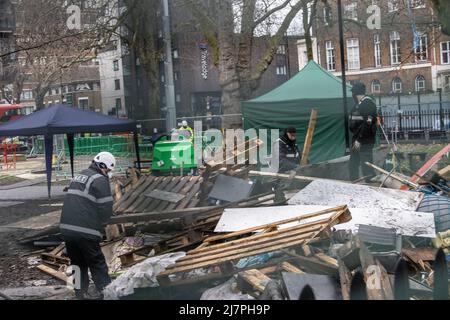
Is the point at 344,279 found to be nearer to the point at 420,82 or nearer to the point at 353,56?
the point at 353,56

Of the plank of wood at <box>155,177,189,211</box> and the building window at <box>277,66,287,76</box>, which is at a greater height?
the building window at <box>277,66,287,76</box>

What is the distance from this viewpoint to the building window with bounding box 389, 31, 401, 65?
80.1ft

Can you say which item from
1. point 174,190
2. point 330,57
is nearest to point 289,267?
point 174,190

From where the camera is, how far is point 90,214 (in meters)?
6.14

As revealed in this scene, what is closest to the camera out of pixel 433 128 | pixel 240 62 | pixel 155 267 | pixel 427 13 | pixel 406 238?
pixel 155 267

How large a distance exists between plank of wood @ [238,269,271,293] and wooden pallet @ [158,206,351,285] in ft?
0.62

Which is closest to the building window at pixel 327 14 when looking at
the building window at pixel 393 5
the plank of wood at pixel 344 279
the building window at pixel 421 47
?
the building window at pixel 393 5

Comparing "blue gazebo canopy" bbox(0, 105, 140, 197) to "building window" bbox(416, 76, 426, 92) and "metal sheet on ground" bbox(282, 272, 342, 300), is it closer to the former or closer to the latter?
"metal sheet on ground" bbox(282, 272, 342, 300)

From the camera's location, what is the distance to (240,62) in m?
16.4

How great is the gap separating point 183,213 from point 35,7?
496 inches

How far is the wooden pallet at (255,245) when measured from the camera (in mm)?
5512

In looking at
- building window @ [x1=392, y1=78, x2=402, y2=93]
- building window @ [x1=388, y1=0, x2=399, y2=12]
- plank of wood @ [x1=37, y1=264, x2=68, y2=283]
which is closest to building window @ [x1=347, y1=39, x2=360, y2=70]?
building window @ [x1=392, y1=78, x2=402, y2=93]

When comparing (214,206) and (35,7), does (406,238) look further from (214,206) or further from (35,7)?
(35,7)
